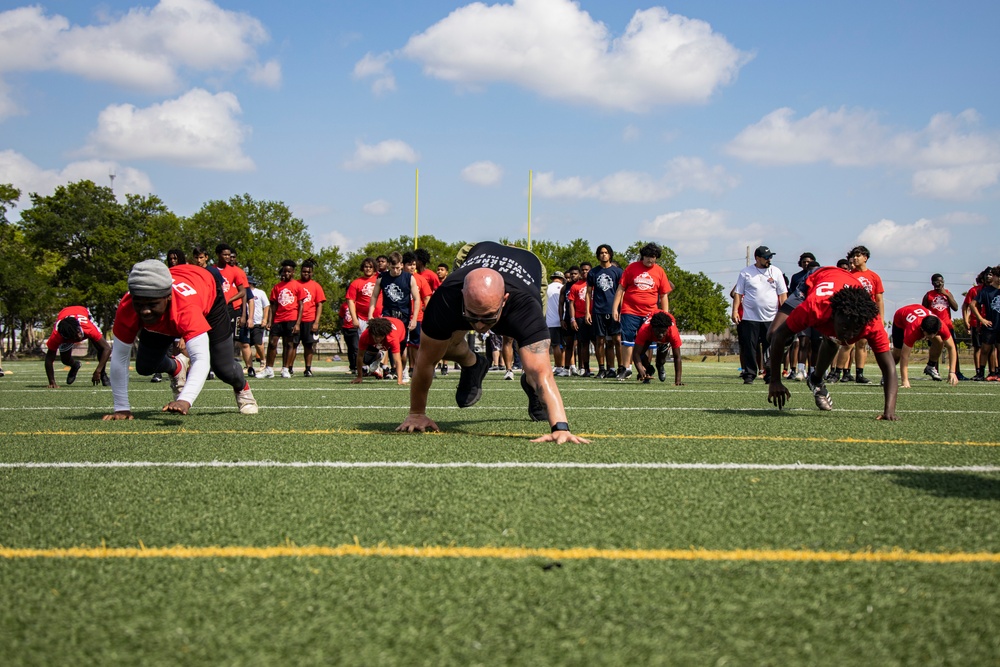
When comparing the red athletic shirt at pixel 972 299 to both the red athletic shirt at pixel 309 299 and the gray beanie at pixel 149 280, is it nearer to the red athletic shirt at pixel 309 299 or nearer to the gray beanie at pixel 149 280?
the red athletic shirt at pixel 309 299

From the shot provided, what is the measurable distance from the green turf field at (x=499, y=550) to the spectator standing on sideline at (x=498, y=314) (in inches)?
17.2

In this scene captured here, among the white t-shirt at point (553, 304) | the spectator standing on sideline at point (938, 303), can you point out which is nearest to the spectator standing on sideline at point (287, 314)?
the white t-shirt at point (553, 304)

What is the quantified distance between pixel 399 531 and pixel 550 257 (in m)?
74.2

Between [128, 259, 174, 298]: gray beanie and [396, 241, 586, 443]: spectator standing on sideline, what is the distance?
199cm

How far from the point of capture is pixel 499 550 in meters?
2.98

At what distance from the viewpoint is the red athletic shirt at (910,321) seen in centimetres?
1380

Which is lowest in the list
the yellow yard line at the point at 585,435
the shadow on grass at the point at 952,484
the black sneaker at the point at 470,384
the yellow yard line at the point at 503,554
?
the yellow yard line at the point at 503,554

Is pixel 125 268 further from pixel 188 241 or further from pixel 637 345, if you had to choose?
pixel 637 345

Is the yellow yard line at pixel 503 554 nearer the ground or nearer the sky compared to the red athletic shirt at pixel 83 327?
nearer the ground

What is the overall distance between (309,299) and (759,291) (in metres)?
8.14

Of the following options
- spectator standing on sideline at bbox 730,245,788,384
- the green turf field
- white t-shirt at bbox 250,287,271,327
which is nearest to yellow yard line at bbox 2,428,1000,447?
the green turf field

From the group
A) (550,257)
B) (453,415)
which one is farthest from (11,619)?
(550,257)

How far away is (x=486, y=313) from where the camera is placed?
17.0 feet

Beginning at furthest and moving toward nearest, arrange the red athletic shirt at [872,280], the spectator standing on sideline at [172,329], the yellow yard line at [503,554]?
the red athletic shirt at [872,280]
the spectator standing on sideline at [172,329]
the yellow yard line at [503,554]
